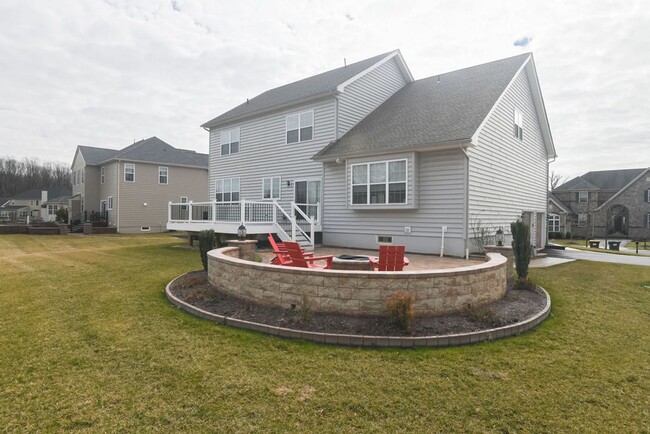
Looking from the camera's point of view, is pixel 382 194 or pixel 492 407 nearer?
pixel 492 407

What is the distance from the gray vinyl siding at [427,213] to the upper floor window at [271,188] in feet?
14.7

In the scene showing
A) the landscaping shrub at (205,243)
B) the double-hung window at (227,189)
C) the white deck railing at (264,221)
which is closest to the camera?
the landscaping shrub at (205,243)

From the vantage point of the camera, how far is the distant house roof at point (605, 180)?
44.4 m

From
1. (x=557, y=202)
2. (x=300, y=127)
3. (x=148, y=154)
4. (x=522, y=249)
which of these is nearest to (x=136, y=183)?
(x=148, y=154)

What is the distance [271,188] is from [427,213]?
26.9 feet

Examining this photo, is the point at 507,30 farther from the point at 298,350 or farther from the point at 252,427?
the point at 252,427

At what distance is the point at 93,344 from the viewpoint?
4852 millimetres

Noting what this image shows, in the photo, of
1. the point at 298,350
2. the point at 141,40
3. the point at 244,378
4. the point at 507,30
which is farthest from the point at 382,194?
the point at 141,40

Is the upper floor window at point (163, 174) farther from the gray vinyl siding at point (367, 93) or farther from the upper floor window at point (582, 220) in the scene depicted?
the upper floor window at point (582, 220)

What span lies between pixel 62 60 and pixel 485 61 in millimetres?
18826

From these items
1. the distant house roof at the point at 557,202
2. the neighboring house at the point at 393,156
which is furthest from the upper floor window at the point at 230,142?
the distant house roof at the point at 557,202

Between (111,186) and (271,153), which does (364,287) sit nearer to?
(271,153)

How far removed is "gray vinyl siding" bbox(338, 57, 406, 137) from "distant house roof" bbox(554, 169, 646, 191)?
3867 cm

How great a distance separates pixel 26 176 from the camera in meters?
77.6
